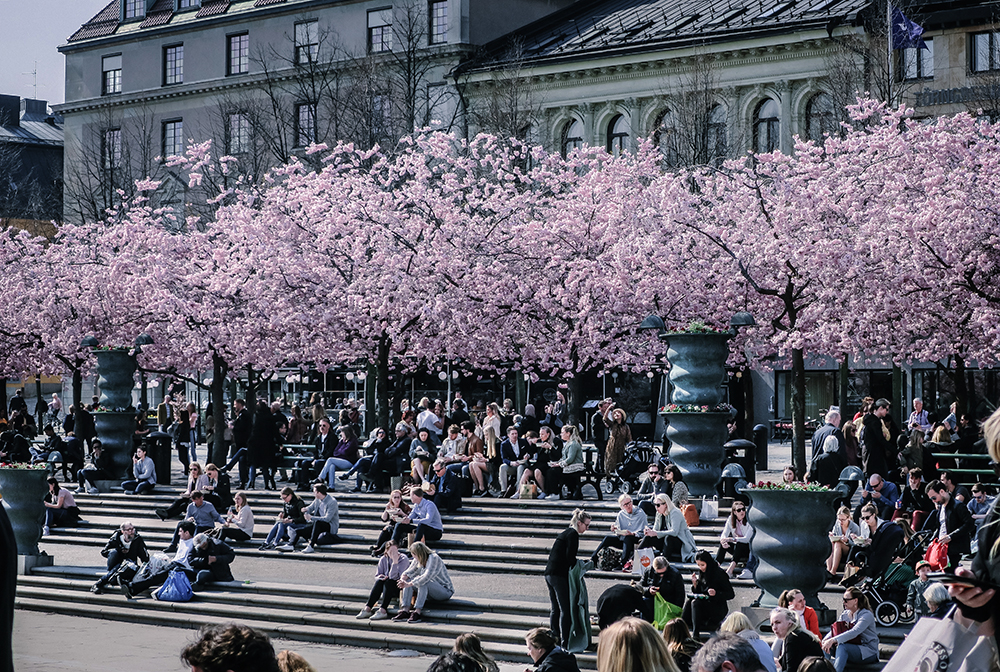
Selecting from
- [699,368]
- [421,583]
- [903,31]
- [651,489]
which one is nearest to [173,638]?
[421,583]

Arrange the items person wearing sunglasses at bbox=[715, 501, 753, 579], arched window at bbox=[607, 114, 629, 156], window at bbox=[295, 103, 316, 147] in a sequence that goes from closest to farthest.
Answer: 1. person wearing sunglasses at bbox=[715, 501, 753, 579]
2. arched window at bbox=[607, 114, 629, 156]
3. window at bbox=[295, 103, 316, 147]

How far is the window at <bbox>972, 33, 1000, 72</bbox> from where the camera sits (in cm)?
4216

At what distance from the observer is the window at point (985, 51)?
42.2 meters

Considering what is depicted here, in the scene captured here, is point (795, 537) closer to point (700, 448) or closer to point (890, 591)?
point (890, 591)

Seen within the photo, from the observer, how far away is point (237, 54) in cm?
6122

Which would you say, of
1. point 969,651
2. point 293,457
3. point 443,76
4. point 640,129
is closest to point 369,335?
point 293,457

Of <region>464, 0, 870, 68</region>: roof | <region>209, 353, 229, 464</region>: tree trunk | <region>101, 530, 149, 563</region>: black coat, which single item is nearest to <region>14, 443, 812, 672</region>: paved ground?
<region>101, 530, 149, 563</region>: black coat

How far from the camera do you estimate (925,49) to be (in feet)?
143

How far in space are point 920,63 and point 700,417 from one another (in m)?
24.5

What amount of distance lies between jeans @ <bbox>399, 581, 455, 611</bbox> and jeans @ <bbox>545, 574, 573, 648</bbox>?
8.56ft

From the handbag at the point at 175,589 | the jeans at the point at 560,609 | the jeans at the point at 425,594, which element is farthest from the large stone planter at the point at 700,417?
the handbag at the point at 175,589

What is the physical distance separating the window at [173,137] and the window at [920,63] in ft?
103

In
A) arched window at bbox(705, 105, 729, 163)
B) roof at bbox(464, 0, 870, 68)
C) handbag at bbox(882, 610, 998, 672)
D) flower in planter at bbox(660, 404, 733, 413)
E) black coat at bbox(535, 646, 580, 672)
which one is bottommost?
black coat at bbox(535, 646, 580, 672)

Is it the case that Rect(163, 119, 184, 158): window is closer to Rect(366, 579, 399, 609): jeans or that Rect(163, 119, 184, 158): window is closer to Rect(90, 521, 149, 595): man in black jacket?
Rect(90, 521, 149, 595): man in black jacket
